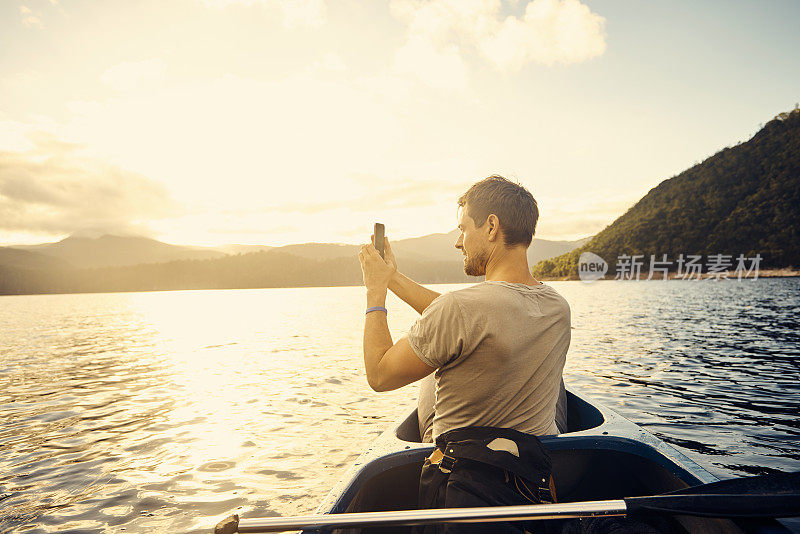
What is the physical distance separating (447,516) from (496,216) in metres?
1.53

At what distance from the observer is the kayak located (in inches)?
122

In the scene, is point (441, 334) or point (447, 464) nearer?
point (441, 334)

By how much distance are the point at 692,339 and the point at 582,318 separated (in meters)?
13.3

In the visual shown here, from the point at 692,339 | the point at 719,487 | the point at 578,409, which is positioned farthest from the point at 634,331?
the point at 719,487

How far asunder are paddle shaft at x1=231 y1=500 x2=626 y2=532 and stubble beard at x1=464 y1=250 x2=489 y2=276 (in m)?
1.26

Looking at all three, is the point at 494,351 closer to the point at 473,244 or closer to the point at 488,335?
the point at 488,335

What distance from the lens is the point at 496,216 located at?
8.50 feet

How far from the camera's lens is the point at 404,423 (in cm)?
475

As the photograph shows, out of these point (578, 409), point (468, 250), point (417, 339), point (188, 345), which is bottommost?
point (188, 345)

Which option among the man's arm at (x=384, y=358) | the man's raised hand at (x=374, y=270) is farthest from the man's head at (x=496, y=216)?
the man's arm at (x=384, y=358)

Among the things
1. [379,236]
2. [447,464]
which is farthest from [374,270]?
[447,464]

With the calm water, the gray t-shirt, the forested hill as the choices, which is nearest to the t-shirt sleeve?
the gray t-shirt

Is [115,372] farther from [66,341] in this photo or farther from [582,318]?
[582,318]

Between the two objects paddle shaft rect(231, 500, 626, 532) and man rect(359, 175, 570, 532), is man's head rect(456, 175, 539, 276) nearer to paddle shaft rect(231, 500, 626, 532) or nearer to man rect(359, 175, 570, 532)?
man rect(359, 175, 570, 532)
